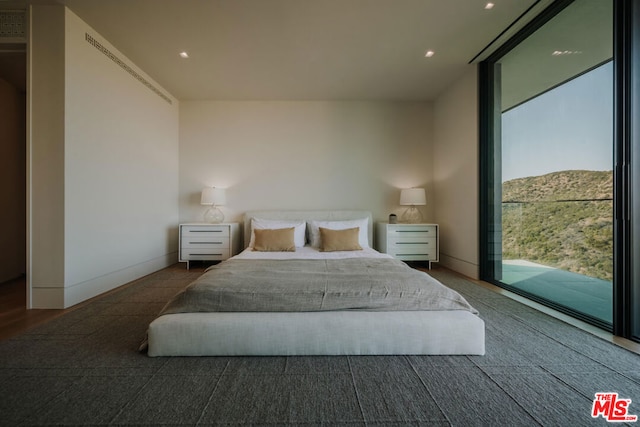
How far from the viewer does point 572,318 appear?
2.21 meters

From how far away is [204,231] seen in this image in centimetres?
399

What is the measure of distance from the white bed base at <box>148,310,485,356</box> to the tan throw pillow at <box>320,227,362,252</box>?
1.78 meters

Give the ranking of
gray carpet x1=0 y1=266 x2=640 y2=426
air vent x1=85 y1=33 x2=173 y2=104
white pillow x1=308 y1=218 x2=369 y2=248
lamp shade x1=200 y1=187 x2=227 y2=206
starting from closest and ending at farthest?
gray carpet x1=0 y1=266 x2=640 y2=426, air vent x1=85 y1=33 x2=173 y2=104, white pillow x1=308 y1=218 x2=369 y2=248, lamp shade x1=200 y1=187 x2=227 y2=206

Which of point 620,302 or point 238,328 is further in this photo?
point 620,302

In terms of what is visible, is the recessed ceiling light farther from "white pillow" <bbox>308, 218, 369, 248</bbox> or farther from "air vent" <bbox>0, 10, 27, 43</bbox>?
"air vent" <bbox>0, 10, 27, 43</bbox>

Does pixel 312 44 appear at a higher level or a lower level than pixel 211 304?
higher

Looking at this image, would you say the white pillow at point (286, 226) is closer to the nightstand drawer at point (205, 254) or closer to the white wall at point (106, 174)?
the nightstand drawer at point (205, 254)

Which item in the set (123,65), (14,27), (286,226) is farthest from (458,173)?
(14,27)

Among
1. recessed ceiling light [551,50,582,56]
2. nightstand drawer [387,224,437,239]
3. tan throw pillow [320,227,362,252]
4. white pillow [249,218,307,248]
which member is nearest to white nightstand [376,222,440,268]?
nightstand drawer [387,224,437,239]

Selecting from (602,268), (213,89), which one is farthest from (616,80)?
(213,89)

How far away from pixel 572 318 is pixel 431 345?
1.54 m

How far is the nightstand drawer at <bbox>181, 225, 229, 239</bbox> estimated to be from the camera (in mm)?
3961

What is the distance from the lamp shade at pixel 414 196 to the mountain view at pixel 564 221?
1.27m

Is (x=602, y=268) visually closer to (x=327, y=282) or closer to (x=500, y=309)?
(x=500, y=309)
